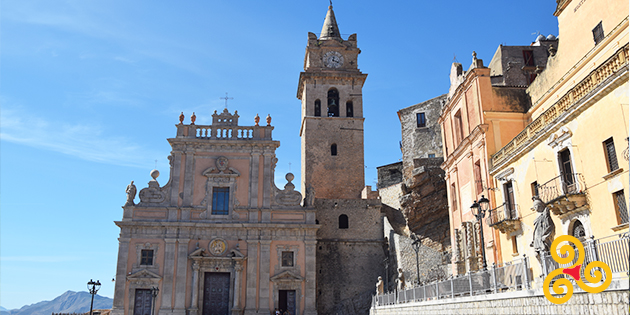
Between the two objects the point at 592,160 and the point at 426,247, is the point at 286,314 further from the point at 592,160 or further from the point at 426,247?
the point at 592,160

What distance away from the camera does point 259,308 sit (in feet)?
101

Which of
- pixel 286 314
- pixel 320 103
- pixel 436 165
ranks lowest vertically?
pixel 286 314

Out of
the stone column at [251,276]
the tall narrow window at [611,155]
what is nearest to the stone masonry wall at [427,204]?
the stone column at [251,276]

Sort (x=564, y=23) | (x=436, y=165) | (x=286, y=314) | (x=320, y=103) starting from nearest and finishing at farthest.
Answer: (x=564, y=23) → (x=286, y=314) → (x=436, y=165) → (x=320, y=103)

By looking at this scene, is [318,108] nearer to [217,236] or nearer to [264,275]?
[217,236]

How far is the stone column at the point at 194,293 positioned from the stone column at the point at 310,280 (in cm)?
646

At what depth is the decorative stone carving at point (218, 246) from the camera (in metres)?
32.0

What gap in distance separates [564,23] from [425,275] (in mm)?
17778

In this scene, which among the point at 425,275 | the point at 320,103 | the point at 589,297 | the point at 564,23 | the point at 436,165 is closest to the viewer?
the point at 589,297

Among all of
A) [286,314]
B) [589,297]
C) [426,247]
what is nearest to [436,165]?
[426,247]

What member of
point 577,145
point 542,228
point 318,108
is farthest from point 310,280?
point 577,145

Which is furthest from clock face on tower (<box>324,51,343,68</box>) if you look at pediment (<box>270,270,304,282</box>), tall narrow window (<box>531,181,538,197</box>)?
tall narrow window (<box>531,181,538,197</box>)

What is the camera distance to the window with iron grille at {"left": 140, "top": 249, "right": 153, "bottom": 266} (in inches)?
1234

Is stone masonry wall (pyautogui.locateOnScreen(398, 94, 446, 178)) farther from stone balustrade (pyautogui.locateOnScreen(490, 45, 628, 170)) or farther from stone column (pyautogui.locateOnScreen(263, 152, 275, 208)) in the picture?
stone balustrade (pyautogui.locateOnScreen(490, 45, 628, 170))
